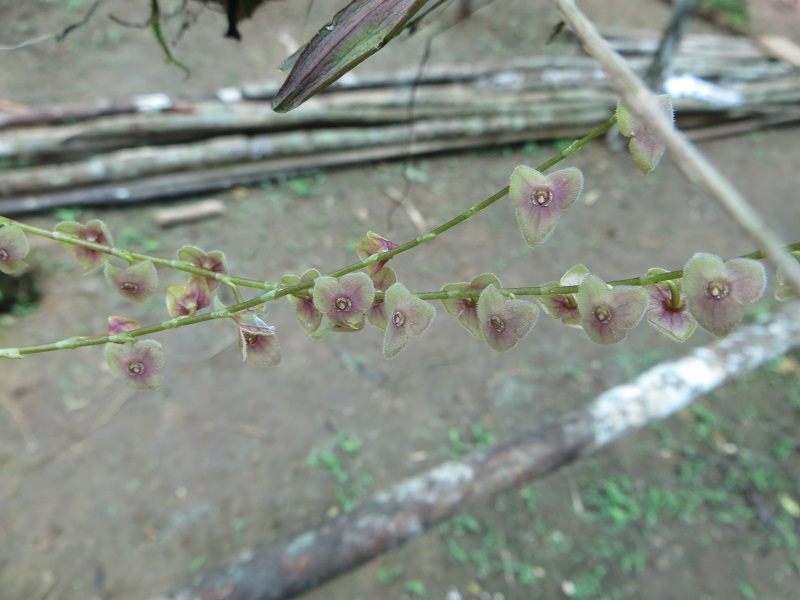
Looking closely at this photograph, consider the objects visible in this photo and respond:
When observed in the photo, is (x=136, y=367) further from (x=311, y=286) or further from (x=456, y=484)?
(x=456, y=484)

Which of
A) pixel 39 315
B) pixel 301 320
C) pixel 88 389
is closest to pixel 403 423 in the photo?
pixel 88 389

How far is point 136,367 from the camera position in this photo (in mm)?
361

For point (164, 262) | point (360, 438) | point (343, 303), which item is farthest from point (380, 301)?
point (360, 438)

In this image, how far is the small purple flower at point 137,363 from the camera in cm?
35

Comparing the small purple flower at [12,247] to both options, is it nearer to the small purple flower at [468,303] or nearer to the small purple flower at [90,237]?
the small purple flower at [90,237]

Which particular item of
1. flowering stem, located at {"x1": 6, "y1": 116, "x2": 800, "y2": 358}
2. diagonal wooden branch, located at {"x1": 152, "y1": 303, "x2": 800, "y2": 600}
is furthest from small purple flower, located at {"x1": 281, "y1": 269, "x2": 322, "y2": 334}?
diagonal wooden branch, located at {"x1": 152, "y1": 303, "x2": 800, "y2": 600}

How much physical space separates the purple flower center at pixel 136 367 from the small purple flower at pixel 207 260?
7 centimetres

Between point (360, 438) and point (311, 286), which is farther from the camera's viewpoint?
point (360, 438)

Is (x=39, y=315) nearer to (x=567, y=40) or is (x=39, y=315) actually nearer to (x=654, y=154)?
(x=654, y=154)

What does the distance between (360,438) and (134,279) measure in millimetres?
1639

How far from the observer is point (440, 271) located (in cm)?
257

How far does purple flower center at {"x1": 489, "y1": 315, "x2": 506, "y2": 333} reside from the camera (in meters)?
0.32

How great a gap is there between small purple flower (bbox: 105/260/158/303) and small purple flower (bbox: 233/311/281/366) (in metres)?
0.09

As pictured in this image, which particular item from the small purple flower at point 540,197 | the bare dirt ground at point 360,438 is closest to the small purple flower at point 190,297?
the small purple flower at point 540,197
